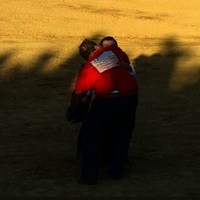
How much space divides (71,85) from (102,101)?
621cm

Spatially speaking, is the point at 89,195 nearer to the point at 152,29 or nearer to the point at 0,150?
the point at 0,150

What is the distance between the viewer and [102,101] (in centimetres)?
823

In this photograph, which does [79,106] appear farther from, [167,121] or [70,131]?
[167,121]

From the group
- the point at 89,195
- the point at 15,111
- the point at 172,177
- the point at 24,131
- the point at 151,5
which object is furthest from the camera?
the point at 151,5

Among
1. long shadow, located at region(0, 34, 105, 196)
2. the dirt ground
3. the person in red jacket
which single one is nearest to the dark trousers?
the person in red jacket

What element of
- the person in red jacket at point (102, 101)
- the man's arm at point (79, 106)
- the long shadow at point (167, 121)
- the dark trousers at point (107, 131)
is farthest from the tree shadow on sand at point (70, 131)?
the man's arm at point (79, 106)

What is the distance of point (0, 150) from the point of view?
9.96 metres

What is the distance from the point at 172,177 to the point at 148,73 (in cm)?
689

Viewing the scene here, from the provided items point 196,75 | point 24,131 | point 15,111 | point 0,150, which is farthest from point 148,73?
point 0,150

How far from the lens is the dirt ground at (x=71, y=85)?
862cm

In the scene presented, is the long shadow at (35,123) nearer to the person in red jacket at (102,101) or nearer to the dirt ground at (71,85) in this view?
the dirt ground at (71,85)

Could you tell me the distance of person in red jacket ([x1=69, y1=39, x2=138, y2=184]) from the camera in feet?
26.8

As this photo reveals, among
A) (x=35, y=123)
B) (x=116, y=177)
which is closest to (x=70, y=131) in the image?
(x=35, y=123)

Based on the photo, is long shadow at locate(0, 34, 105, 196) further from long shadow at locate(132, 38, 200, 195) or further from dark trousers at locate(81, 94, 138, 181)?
long shadow at locate(132, 38, 200, 195)
